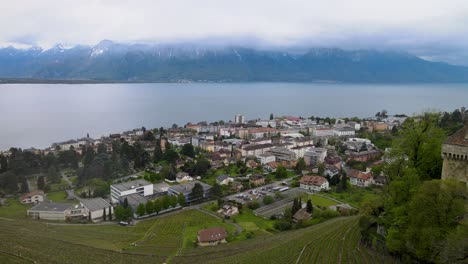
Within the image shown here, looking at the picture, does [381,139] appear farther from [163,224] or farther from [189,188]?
[163,224]

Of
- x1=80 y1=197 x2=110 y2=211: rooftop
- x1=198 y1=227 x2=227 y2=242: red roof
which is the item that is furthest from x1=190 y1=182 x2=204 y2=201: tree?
x1=198 y1=227 x2=227 y2=242: red roof

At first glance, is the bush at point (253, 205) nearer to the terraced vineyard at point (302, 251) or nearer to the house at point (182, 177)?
the terraced vineyard at point (302, 251)

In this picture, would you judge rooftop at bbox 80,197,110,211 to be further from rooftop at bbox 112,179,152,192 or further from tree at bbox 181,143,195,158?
tree at bbox 181,143,195,158

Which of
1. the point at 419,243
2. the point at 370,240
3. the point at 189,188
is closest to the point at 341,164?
the point at 189,188

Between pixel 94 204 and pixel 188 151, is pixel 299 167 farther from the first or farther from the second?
pixel 94 204

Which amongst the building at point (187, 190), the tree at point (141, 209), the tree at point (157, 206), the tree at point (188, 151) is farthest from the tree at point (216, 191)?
the tree at point (188, 151)

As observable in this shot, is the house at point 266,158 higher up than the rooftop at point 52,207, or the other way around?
the house at point 266,158

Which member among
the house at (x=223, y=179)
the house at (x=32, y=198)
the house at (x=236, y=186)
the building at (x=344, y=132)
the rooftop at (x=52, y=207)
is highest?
the building at (x=344, y=132)
